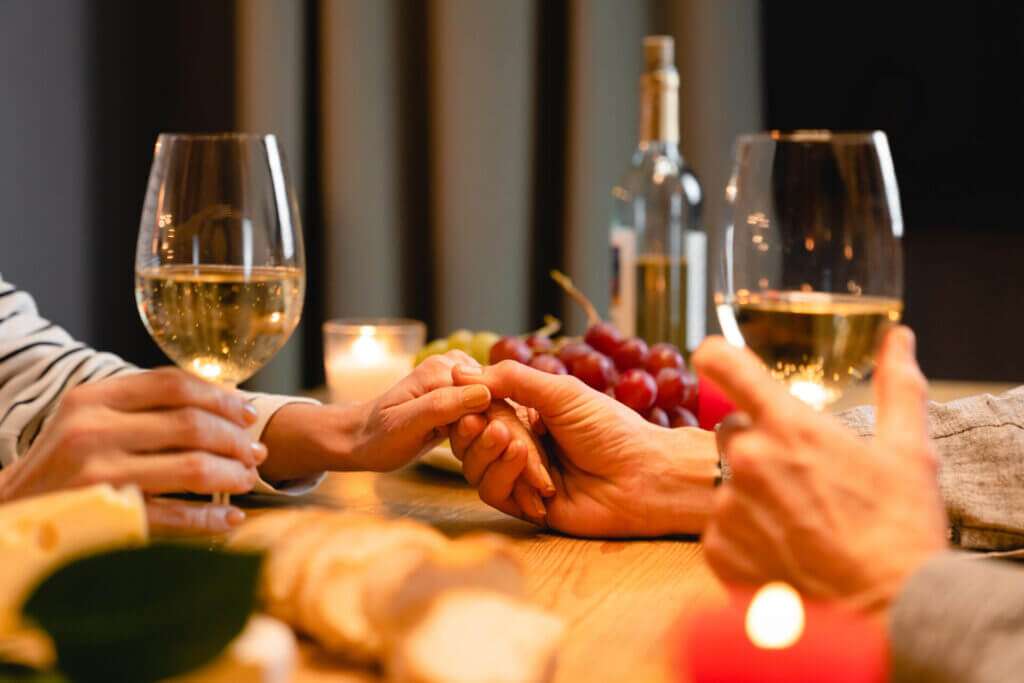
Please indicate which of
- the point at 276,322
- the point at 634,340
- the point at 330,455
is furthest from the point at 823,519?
the point at 634,340

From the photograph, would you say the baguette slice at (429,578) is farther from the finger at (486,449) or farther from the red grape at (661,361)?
the red grape at (661,361)

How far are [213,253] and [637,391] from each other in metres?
0.51

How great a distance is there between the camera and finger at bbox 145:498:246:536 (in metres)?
0.81

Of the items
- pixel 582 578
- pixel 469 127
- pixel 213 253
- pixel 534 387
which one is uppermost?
pixel 469 127

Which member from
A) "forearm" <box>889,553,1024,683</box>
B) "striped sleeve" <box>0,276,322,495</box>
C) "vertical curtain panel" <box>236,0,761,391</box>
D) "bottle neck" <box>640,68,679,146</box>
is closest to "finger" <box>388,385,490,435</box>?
"striped sleeve" <box>0,276,322,495</box>

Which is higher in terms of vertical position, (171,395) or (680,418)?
(171,395)

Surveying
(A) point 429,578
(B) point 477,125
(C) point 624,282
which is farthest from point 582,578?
(B) point 477,125

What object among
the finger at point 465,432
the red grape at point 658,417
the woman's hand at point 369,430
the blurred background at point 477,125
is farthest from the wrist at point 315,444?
the blurred background at point 477,125

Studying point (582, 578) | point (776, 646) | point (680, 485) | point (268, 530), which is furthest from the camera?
point (680, 485)

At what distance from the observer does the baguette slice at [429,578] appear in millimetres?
543

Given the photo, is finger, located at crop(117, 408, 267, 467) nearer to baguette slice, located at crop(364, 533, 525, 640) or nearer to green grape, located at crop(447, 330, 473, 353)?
baguette slice, located at crop(364, 533, 525, 640)

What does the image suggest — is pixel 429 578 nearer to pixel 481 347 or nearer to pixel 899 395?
pixel 899 395

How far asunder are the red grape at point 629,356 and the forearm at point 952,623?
0.69m

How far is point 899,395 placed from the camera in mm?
611
